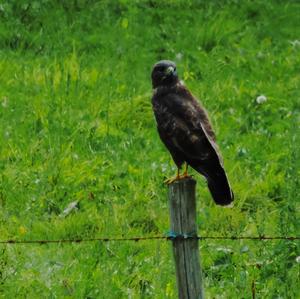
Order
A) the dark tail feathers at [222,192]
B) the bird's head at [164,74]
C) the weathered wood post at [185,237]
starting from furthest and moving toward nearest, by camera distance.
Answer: the bird's head at [164,74], the dark tail feathers at [222,192], the weathered wood post at [185,237]

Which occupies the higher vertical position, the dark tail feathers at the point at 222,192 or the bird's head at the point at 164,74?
the bird's head at the point at 164,74

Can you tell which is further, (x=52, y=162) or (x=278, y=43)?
(x=278, y=43)

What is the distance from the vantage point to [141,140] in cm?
846

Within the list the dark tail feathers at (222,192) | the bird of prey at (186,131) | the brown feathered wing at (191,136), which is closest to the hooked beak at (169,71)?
the bird of prey at (186,131)

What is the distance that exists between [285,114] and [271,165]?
3.90 feet

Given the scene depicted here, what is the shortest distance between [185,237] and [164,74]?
195 centimetres

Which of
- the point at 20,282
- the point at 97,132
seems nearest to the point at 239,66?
the point at 97,132

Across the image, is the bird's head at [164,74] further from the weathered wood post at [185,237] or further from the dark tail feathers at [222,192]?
the weathered wood post at [185,237]

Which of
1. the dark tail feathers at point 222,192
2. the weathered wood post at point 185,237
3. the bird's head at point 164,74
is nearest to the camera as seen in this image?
the weathered wood post at point 185,237

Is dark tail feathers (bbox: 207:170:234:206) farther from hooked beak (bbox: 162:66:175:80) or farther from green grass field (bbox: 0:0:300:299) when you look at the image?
hooked beak (bbox: 162:66:175:80)

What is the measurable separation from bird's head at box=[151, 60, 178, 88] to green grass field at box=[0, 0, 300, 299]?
32.6 inches

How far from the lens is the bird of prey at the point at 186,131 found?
4.87m

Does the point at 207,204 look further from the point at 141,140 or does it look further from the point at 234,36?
the point at 234,36

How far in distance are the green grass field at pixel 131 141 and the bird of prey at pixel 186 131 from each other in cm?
62
